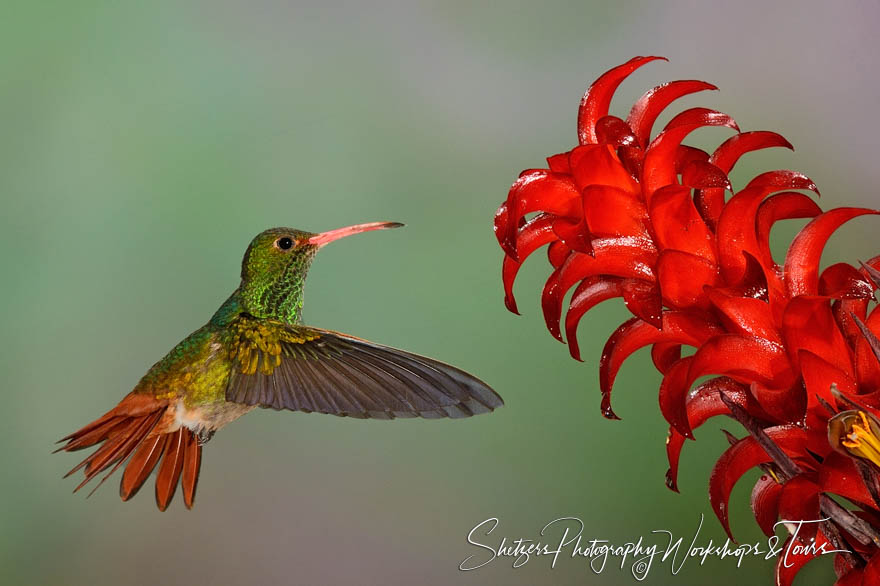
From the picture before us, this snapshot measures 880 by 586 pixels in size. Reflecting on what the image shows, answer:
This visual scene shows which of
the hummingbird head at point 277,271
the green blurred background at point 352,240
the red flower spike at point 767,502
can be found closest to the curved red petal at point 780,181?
the red flower spike at point 767,502

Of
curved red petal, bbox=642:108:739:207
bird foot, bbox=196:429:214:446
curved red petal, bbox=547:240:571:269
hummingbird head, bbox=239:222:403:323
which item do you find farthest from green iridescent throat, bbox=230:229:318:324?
curved red petal, bbox=642:108:739:207

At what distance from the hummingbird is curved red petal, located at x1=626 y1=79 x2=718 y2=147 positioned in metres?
0.38

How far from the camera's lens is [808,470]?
0.58 metres

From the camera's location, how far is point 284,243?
1.11m

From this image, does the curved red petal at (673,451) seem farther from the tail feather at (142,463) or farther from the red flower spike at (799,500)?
the tail feather at (142,463)

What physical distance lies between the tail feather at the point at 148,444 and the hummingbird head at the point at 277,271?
0.63 ft

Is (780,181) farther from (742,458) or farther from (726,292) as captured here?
(742,458)

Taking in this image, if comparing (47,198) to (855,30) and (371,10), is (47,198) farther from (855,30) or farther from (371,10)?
(855,30)

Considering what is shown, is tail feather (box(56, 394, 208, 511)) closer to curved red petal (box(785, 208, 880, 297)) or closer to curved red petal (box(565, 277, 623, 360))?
curved red petal (box(565, 277, 623, 360))

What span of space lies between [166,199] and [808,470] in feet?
4.75

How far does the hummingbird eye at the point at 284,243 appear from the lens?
1.11m

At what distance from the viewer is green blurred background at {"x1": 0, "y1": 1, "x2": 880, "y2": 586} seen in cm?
171

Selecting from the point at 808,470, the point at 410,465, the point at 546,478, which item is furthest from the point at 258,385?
the point at 546,478

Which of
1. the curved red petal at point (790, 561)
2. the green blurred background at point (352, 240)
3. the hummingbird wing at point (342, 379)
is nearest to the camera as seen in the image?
the curved red petal at point (790, 561)
